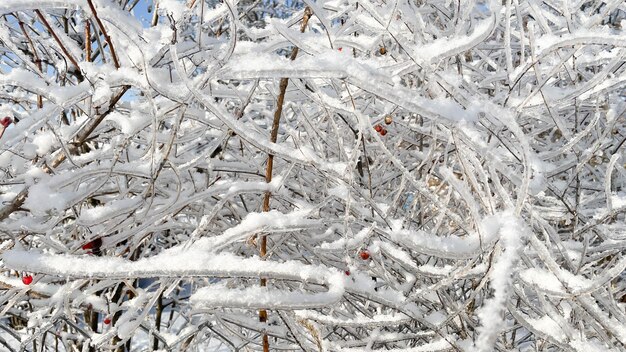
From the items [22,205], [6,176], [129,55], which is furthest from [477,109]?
[6,176]

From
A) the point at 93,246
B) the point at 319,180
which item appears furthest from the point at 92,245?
the point at 319,180

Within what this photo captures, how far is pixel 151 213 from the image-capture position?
1.49m

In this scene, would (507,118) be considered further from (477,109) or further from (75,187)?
(75,187)

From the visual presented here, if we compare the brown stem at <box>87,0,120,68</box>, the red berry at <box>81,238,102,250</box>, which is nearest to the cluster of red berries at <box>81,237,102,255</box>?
the red berry at <box>81,238,102,250</box>

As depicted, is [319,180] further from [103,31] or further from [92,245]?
[103,31]

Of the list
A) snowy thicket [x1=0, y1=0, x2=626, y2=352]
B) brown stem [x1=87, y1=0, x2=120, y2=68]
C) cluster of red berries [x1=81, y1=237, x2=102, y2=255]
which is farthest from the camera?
cluster of red berries [x1=81, y1=237, x2=102, y2=255]

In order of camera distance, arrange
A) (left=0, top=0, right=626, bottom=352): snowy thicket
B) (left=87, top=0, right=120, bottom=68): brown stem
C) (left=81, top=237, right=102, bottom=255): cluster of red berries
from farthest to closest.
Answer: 1. (left=81, top=237, right=102, bottom=255): cluster of red berries
2. (left=87, top=0, right=120, bottom=68): brown stem
3. (left=0, top=0, right=626, bottom=352): snowy thicket

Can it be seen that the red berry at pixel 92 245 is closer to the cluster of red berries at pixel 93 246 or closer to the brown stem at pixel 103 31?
the cluster of red berries at pixel 93 246

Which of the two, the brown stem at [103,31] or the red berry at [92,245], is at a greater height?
the brown stem at [103,31]

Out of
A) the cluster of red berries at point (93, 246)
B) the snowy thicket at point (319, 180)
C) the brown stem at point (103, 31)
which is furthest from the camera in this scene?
the cluster of red berries at point (93, 246)

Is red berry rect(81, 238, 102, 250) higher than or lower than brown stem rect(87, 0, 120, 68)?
lower

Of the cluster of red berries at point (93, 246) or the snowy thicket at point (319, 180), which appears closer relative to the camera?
the snowy thicket at point (319, 180)

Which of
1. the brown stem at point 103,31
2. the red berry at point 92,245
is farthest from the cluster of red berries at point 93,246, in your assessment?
the brown stem at point 103,31

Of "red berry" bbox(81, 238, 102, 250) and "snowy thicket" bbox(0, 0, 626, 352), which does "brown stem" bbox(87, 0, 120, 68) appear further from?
"red berry" bbox(81, 238, 102, 250)
